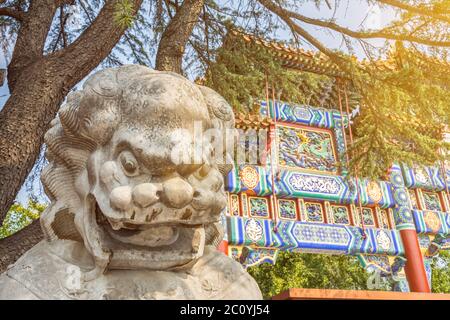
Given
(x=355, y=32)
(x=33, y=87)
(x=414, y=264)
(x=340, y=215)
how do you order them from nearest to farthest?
(x=33, y=87), (x=355, y=32), (x=414, y=264), (x=340, y=215)

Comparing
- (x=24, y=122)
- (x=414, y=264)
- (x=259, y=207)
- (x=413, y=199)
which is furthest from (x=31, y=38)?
(x=413, y=199)

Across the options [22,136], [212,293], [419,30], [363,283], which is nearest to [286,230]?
[419,30]

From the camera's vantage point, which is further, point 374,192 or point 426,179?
point 426,179

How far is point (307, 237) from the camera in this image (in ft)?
22.4

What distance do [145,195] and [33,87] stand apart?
1785 millimetres

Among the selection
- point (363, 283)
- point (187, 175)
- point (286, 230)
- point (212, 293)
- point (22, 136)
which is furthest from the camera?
point (363, 283)

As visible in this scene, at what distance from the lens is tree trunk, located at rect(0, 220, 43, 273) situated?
7.24ft

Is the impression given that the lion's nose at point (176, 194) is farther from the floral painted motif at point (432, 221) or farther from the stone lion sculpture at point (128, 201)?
the floral painted motif at point (432, 221)

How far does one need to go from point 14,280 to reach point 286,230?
19.7ft

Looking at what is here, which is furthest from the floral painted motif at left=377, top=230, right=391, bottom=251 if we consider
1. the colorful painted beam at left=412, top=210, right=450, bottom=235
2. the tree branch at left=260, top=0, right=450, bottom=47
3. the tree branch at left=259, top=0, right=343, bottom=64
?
the tree branch at left=260, top=0, right=450, bottom=47

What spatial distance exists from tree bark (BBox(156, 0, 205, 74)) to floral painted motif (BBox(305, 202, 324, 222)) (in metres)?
4.81

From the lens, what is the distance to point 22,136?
2229 mm

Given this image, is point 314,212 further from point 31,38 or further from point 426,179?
point 31,38

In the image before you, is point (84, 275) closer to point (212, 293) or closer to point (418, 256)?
point (212, 293)
